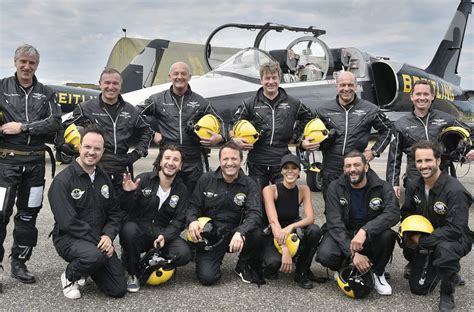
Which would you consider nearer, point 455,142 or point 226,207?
point 226,207

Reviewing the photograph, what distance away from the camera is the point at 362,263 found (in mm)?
3465

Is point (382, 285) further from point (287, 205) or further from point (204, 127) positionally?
point (204, 127)

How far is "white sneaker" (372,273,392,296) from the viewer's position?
356cm

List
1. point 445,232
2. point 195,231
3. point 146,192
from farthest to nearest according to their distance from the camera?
point 146,192
point 195,231
point 445,232

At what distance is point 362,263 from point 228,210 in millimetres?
1303

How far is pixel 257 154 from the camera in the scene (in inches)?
186

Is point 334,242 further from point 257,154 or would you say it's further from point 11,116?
point 11,116

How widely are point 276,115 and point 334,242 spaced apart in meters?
1.58

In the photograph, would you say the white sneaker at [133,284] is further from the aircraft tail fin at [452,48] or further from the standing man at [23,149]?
the aircraft tail fin at [452,48]

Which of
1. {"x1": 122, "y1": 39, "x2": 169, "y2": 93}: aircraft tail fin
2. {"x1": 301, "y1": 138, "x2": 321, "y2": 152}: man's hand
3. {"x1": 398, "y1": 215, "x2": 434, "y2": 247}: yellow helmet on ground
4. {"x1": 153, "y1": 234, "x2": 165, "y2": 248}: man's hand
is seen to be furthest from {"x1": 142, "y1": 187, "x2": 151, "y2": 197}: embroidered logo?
{"x1": 122, "y1": 39, "x2": 169, "y2": 93}: aircraft tail fin

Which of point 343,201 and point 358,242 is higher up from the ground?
point 343,201

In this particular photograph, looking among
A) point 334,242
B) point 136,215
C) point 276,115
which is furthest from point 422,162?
point 136,215

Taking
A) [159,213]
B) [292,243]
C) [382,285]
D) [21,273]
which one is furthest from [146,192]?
[382,285]

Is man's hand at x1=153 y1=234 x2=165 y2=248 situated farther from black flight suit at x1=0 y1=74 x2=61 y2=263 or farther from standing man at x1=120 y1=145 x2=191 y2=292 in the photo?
black flight suit at x1=0 y1=74 x2=61 y2=263
